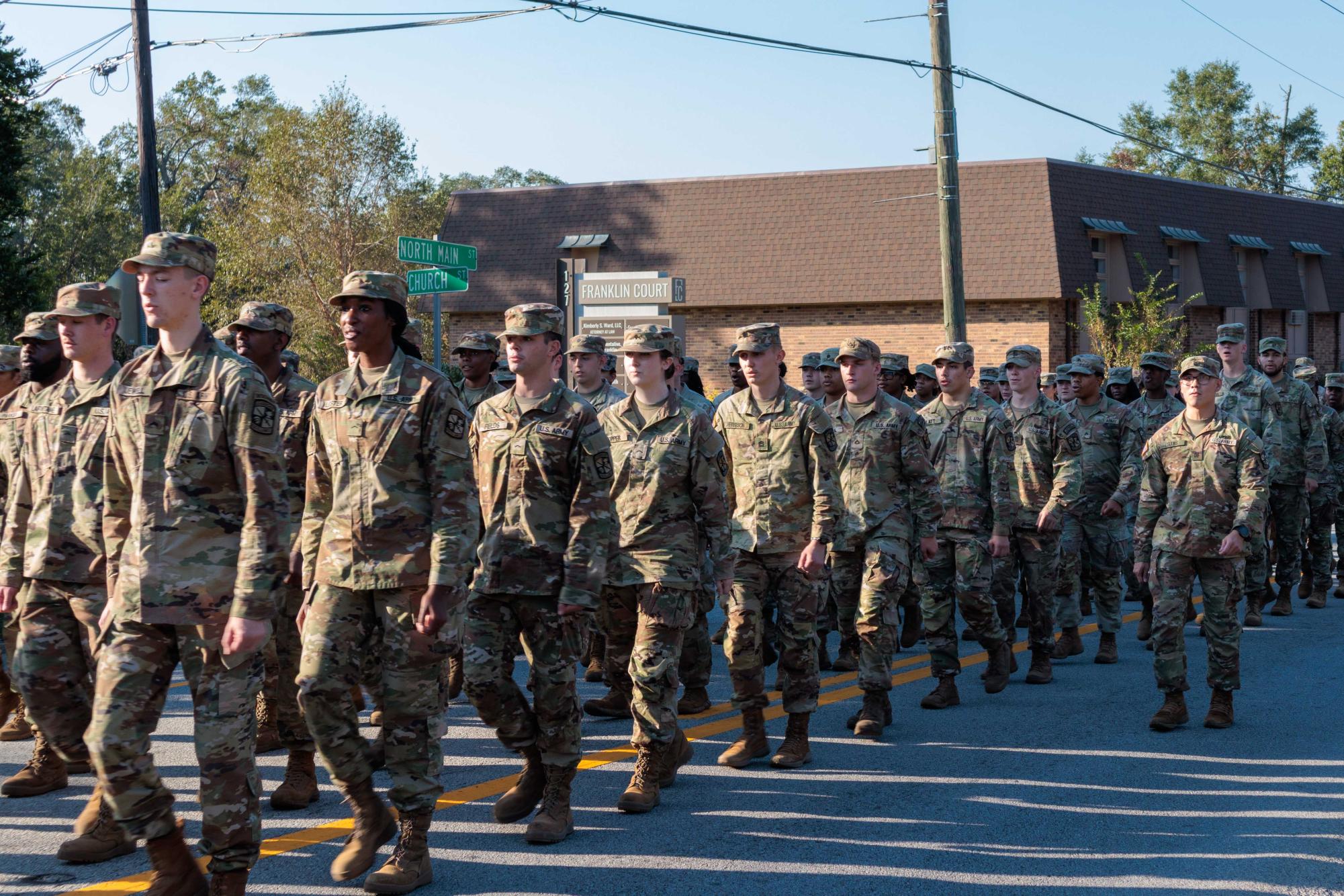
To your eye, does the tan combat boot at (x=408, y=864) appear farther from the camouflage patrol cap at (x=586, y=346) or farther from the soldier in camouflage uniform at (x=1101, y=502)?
the soldier in camouflage uniform at (x=1101, y=502)

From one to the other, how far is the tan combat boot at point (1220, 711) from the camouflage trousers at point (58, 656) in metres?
6.45

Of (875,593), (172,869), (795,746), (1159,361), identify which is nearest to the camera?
(172,869)

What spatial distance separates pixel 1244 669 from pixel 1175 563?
2352mm

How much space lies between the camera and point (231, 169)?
244 ft

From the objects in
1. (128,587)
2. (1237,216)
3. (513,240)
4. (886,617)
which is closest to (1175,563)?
(886,617)

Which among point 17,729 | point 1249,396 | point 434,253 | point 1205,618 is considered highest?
point 434,253

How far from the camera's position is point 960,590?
9828 mm

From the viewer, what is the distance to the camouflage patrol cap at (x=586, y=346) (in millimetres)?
8906

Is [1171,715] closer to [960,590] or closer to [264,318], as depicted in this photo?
[960,590]

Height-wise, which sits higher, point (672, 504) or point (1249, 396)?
point (1249, 396)

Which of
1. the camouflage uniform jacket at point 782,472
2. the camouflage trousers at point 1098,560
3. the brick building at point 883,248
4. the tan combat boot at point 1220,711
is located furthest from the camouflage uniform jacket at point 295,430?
the brick building at point 883,248

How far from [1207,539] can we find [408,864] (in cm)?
546

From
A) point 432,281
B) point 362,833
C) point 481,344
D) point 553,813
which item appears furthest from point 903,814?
point 432,281

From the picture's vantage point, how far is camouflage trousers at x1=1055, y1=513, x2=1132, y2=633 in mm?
11414
